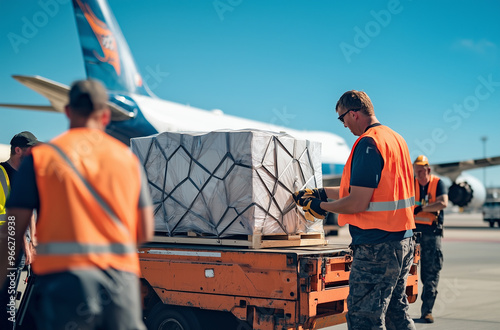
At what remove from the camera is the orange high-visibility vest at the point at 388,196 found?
4.35m

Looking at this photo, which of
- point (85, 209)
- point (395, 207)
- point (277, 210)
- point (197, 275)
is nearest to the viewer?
point (85, 209)

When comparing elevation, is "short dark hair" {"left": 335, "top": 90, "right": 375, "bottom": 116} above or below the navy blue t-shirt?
above

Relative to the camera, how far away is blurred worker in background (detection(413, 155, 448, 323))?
759cm

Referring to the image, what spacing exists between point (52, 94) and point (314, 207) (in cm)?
1271

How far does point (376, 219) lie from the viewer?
4.36 metres

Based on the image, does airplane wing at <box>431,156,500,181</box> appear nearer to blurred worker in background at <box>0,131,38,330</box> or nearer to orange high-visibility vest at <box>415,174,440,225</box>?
orange high-visibility vest at <box>415,174,440,225</box>

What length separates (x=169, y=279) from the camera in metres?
5.28

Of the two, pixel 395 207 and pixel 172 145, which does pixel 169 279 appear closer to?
pixel 172 145

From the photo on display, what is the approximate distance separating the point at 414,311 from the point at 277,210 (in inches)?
151

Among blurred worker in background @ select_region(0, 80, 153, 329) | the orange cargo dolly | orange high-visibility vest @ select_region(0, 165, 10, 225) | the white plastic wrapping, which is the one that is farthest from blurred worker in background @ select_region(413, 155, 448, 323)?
blurred worker in background @ select_region(0, 80, 153, 329)

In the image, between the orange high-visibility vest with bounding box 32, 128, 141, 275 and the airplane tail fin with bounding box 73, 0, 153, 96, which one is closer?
the orange high-visibility vest with bounding box 32, 128, 141, 275

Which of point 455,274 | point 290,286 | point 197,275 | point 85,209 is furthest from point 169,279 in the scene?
point 455,274

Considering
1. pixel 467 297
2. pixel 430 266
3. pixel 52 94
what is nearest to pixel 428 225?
pixel 430 266

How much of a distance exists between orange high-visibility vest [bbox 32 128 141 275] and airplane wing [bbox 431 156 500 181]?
2938cm
